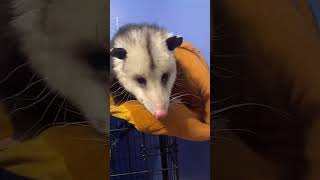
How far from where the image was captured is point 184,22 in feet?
5.87

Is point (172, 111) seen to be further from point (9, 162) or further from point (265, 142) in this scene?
point (9, 162)

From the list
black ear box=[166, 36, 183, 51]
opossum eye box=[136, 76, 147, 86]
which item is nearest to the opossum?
opossum eye box=[136, 76, 147, 86]

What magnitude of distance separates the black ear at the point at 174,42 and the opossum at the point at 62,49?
0.74 feet

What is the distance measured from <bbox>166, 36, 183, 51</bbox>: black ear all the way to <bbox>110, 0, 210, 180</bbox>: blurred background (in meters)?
0.02

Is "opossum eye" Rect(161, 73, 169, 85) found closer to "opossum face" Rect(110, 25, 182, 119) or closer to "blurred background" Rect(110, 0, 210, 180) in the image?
"opossum face" Rect(110, 25, 182, 119)

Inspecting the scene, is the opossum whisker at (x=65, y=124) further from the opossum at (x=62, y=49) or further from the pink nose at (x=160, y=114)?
the pink nose at (x=160, y=114)

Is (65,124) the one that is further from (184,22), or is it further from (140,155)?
(184,22)

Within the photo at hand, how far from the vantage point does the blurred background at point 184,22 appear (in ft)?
5.80

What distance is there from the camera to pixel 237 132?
182 cm

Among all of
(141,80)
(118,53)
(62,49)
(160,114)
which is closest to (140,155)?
(160,114)

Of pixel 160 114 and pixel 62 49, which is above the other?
pixel 62 49

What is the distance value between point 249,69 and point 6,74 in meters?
0.90

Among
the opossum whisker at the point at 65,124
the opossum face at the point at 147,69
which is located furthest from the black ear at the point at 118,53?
the opossum whisker at the point at 65,124

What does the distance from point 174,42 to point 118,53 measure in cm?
21
